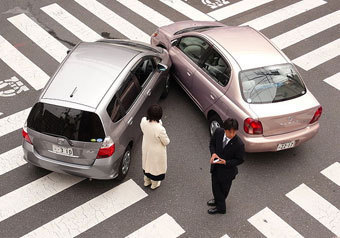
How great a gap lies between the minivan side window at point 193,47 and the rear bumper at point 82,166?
2915mm

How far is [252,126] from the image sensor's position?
7.91 m

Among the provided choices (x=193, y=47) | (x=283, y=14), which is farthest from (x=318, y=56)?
(x=193, y=47)

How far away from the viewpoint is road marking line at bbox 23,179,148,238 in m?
7.17

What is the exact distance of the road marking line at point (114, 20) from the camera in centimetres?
1215

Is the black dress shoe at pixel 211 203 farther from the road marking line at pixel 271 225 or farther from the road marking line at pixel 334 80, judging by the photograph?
the road marking line at pixel 334 80

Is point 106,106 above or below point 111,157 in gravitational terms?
above

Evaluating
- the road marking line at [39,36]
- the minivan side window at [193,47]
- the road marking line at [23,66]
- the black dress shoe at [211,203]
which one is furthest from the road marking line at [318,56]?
the road marking line at [23,66]

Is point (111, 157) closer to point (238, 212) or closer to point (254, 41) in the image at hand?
point (238, 212)

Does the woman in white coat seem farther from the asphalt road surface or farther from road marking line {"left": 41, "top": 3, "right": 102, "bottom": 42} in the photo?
road marking line {"left": 41, "top": 3, "right": 102, "bottom": 42}

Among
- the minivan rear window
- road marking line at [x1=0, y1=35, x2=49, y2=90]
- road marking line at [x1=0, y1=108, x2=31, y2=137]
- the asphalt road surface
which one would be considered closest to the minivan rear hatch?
the minivan rear window

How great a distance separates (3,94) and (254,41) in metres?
5.30

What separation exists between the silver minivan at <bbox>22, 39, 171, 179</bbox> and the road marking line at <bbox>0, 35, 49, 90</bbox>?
228cm

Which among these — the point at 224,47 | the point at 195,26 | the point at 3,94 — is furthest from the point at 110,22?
the point at 224,47

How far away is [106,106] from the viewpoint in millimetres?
7324
